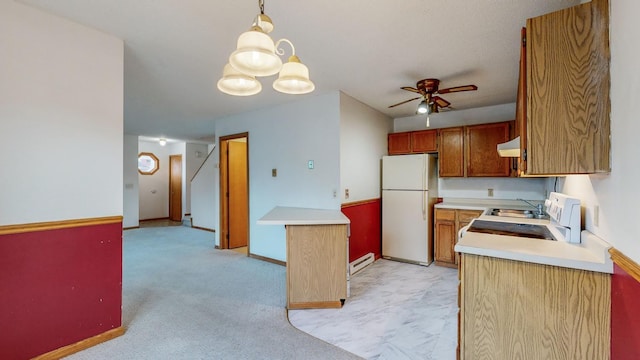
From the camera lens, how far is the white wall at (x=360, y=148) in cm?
359

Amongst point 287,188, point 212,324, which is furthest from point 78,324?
point 287,188

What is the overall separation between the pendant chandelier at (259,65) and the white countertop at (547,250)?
4.52 feet

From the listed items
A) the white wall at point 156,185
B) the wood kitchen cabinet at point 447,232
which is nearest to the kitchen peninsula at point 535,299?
the wood kitchen cabinet at point 447,232

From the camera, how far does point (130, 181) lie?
6711mm

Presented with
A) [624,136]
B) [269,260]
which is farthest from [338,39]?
[269,260]

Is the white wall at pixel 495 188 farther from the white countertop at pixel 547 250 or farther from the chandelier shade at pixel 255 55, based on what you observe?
the chandelier shade at pixel 255 55

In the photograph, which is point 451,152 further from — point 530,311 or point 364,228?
point 530,311

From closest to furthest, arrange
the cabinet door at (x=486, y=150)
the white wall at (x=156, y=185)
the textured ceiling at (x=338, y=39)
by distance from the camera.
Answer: the textured ceiling at (x=338, y=39)
the cabinet door at (x=486, y=150)
the white wall at (x=156, y=185)

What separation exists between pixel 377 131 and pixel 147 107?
11.6ft

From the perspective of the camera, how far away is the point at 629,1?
105cm

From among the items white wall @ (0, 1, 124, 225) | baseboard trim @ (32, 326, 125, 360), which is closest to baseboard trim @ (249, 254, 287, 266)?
baseboard trim @ (32, 326, 125, 360)

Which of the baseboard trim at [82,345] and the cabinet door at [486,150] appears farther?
the cabinet door at [486,150]

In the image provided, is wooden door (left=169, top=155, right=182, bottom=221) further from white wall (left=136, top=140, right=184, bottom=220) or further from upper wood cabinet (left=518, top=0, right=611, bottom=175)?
upper wood cabinet (left=518, top=0, right=611, bottom=175)

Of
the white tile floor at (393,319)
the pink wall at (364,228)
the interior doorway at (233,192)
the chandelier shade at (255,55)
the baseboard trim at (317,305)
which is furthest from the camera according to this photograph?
the interior doorway at (233,192)
